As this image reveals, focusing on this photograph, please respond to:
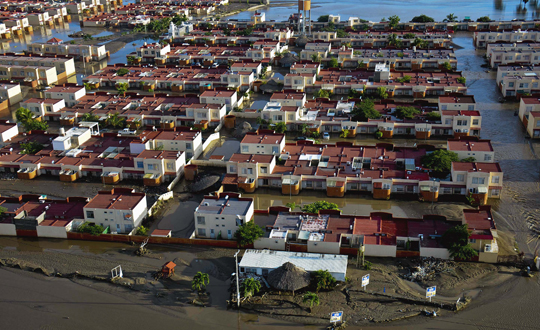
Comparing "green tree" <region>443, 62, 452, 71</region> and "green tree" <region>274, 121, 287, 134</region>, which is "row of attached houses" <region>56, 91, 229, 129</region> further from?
"green tree" <region>443, 62, 452, 71</region>

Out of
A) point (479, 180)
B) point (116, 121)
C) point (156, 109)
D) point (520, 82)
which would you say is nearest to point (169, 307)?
point (479, 180)

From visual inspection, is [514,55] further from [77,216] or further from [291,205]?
[77,216]

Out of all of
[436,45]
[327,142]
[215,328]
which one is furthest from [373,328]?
[436,45]

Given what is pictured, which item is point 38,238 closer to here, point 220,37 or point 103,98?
point 103,98

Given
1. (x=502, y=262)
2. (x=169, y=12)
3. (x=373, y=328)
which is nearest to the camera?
(x=373, y=328)

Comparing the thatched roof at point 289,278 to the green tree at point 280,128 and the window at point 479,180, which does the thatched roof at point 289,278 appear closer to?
the window at point 479,180

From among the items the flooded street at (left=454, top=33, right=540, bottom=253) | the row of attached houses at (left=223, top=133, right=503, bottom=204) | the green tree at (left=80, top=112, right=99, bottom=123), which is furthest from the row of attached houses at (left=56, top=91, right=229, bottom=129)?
the flooded street at (left=454, top=33, right=540, bottom=253)
